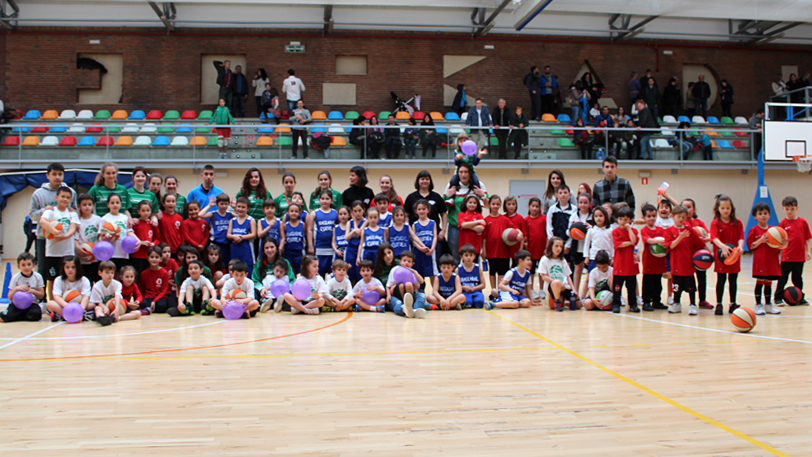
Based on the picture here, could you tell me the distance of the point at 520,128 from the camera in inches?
564

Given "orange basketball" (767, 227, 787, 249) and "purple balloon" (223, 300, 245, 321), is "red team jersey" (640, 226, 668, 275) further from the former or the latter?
"purple balloon" (223, 300, 245, 321)

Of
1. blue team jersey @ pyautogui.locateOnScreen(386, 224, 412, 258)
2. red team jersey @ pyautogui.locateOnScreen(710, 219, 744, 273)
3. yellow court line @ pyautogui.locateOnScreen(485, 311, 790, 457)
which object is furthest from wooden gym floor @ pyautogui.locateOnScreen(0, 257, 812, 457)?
blue team jersey @ pyautogui.locateOnScreen(386, 224, 412, 258)

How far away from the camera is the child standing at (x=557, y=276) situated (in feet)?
22.7

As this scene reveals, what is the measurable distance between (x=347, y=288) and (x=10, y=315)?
3.80 meters

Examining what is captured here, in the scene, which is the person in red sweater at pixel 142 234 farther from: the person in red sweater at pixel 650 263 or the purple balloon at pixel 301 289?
the person in red sweater at pixel 650 263

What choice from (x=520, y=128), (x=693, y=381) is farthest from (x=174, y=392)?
(x=520, y=128)

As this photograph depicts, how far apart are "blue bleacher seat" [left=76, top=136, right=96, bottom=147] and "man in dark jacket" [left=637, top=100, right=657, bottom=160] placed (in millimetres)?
13922

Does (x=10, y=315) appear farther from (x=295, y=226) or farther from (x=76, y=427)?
(x=76, y=427)

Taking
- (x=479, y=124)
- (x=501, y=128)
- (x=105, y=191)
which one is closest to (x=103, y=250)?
(x=105, y=191)

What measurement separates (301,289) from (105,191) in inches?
111

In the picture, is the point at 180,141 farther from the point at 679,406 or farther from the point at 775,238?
the point at 679,406

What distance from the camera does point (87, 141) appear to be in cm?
1362

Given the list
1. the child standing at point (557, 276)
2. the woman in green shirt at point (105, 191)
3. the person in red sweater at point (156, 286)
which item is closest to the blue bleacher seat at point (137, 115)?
the woman in green shirt at point (105, 191)

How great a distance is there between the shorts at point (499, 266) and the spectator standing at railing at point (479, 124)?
6.51 meters
